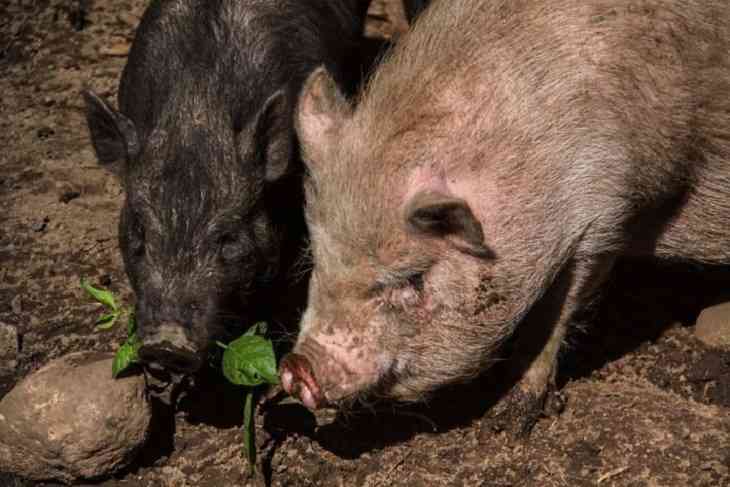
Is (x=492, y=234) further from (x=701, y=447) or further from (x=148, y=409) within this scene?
(x=148, y=409)

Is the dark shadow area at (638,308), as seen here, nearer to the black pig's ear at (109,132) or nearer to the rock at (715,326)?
the rock at (715,326)

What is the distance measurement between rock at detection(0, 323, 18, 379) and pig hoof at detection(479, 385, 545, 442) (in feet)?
7.01

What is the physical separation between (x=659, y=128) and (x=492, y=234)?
2.55ft

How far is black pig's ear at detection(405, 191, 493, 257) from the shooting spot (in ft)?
10.8

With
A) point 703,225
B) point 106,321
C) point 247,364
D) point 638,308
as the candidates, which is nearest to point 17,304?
point 106,321

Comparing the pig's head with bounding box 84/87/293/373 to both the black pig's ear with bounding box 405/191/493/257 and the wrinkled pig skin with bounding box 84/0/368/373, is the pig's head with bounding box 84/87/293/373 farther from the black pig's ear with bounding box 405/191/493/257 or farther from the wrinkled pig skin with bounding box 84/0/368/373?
the black pig's ear with bounding box 405/191/493/257

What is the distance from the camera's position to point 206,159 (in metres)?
4.28

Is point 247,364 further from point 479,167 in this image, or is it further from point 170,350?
point 479,167

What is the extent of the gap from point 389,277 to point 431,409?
1.01 metres

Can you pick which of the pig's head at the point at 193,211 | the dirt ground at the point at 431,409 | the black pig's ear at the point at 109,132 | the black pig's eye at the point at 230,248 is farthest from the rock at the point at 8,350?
the black pig's eye at the point at 230,248

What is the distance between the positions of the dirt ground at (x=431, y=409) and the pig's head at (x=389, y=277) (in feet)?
1.64

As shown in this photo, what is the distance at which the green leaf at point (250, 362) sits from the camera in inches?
155

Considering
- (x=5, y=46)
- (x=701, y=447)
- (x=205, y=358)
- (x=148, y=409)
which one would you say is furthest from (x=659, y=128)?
(x=5, y=46)

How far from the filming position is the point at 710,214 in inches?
168
